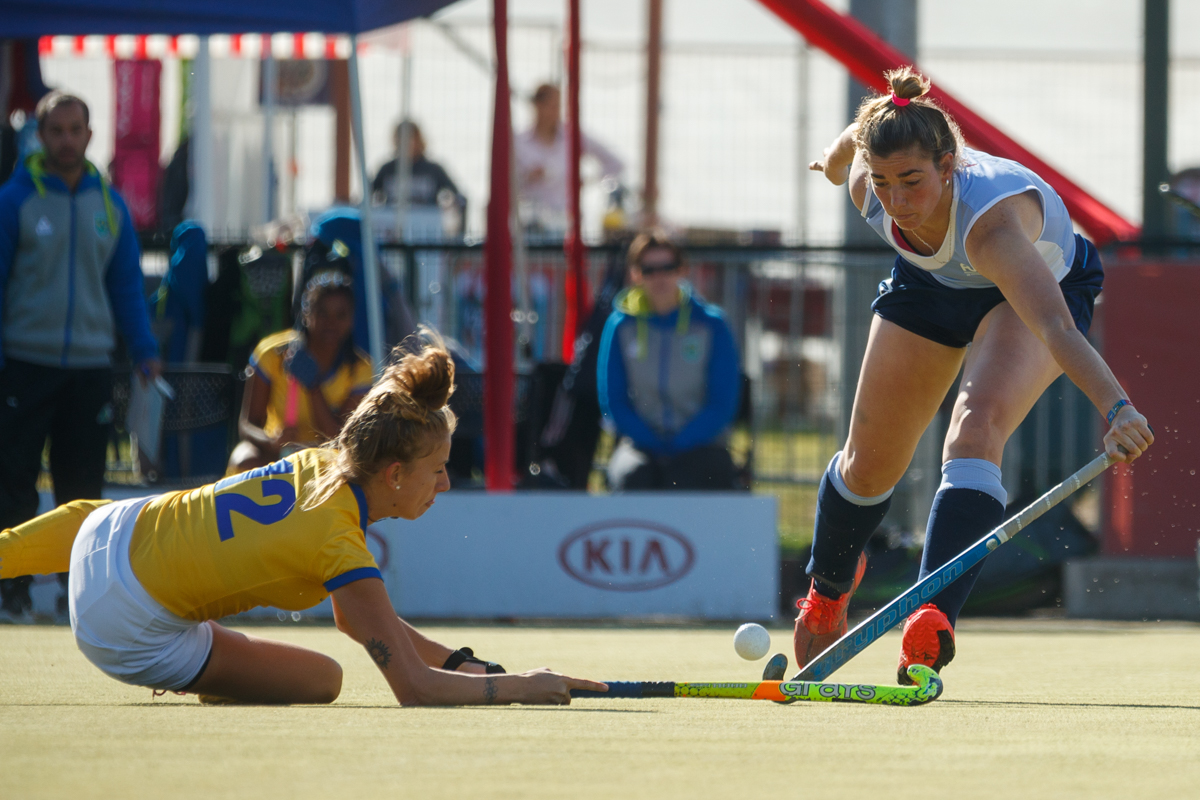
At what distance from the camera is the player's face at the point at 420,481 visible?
142 inches

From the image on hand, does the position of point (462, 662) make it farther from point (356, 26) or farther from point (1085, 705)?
point (356, 26)

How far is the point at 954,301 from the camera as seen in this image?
4246 mm

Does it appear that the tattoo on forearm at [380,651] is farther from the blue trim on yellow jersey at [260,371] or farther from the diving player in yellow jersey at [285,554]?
the blue trim on yellow jersey at [260,371]

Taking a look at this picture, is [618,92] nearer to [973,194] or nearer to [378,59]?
[378,59]

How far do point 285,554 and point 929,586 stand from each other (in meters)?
1.50

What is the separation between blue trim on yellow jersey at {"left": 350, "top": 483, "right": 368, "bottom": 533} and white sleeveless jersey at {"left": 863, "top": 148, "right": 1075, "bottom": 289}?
1.55 m

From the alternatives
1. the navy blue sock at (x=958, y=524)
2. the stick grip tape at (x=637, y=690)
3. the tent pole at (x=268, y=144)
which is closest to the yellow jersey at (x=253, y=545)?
the stick grip tape at (x=637, y=690)

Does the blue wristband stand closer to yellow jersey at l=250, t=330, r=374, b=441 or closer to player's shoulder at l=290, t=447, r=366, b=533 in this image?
player's shoulder at l=290, t=447, r=366, b=533

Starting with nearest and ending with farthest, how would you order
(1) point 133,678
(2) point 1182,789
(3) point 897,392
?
(2) point 1182,789 < (1) point 133,678 < (3) point 897,392

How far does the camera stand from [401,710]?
3.54 meters

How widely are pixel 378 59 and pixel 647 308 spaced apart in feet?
19.8

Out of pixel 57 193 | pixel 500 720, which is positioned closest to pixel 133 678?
pixel 500 720

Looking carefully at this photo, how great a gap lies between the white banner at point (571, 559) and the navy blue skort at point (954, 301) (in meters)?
3.07

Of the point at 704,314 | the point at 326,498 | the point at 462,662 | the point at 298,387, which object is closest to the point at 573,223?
the point at 704,314
